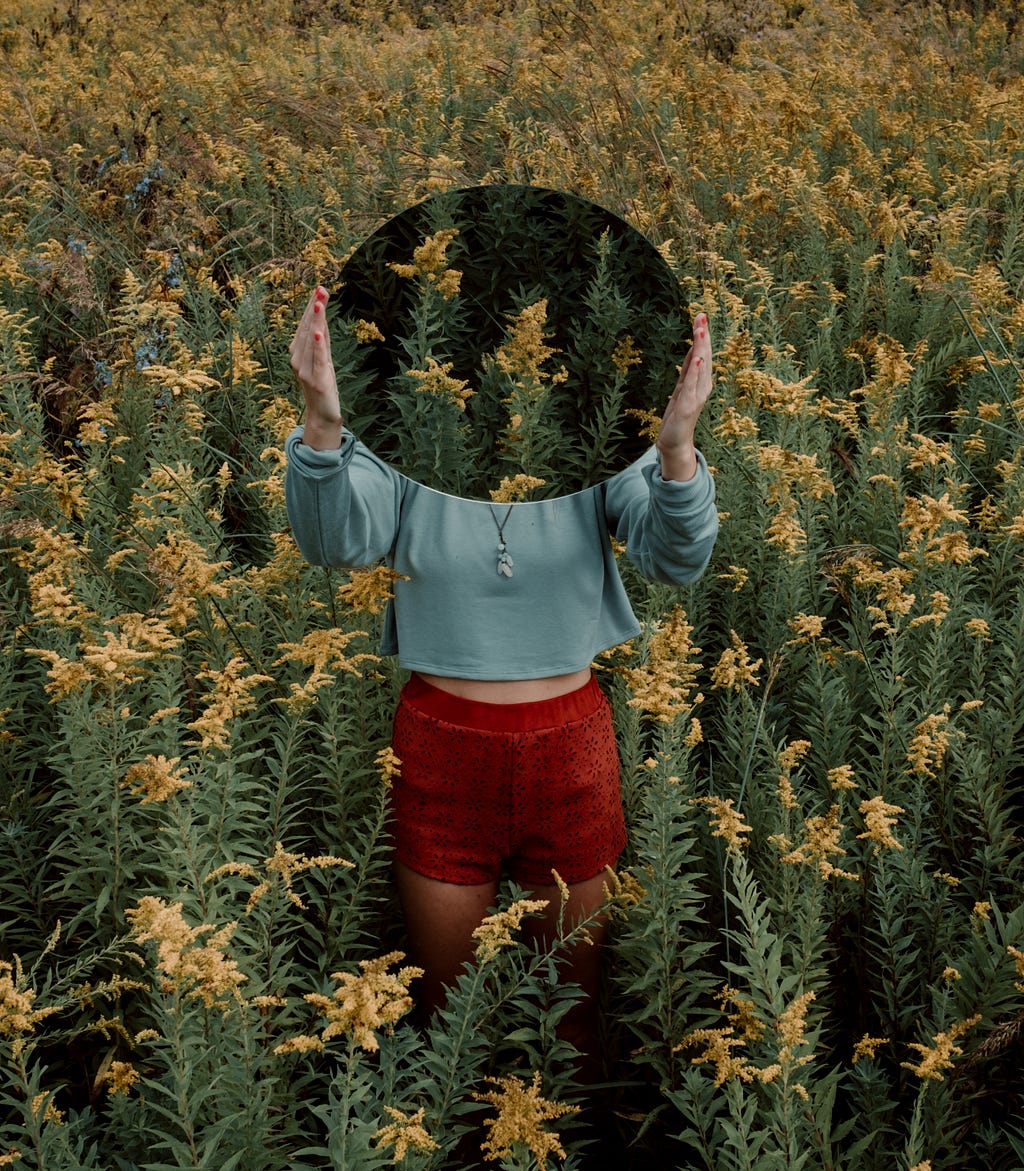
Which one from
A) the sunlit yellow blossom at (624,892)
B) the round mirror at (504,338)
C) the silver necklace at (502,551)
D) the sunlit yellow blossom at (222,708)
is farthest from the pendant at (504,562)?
the sunlit yellow blossom at (624,892)

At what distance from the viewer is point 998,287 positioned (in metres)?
4.25

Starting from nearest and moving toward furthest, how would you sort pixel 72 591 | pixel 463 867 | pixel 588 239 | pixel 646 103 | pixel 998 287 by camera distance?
pixel 588 239, pixel 463 867, pixel 72 591, pixel 998 287, pixel 646 103

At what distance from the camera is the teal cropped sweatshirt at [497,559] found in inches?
81.2

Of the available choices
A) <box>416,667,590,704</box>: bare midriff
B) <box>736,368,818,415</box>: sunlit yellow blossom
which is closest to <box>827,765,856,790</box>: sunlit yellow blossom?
<box>416,667,590,704</box>: bare midriff

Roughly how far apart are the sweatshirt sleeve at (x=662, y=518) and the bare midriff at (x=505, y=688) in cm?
29

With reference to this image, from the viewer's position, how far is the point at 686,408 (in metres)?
1.88

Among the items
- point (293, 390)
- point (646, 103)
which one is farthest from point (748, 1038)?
point (646, 103)

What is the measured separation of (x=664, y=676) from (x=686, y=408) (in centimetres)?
49

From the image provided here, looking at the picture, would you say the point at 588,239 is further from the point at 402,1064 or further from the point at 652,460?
the point at 402,1064

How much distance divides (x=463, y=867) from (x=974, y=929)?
992 mm

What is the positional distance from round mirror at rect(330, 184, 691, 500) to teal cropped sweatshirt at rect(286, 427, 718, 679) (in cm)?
8

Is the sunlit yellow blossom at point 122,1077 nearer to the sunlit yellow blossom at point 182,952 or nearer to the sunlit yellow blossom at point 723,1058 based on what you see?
the sunlit yellow blossom at point 182,952

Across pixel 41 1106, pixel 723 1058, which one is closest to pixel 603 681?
pixel 723 1058

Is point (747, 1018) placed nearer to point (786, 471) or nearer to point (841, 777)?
point (841, 777)
